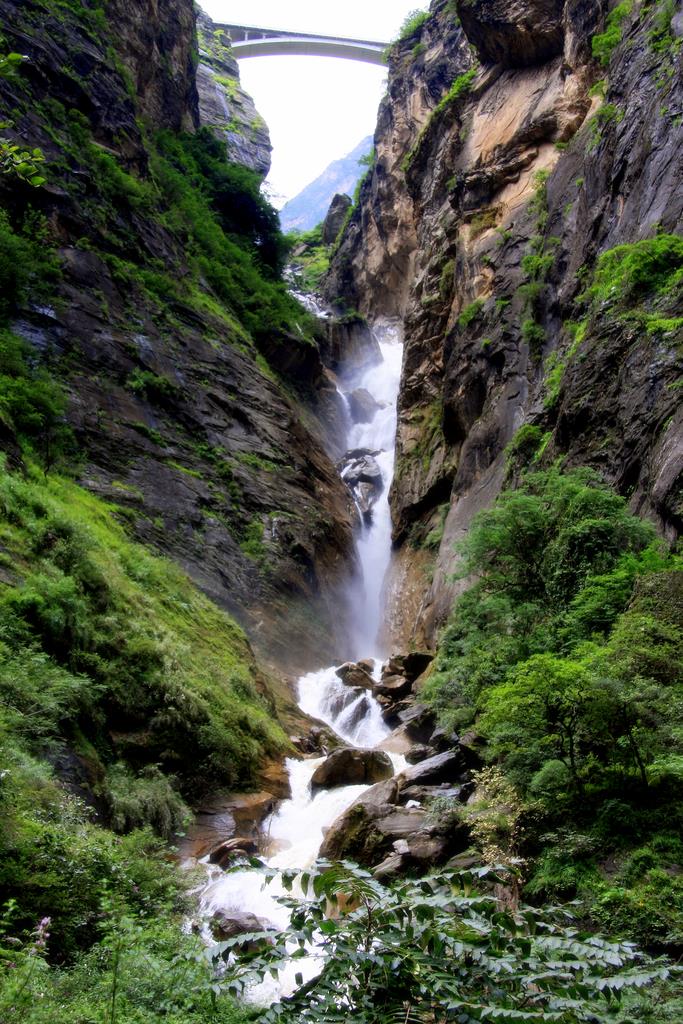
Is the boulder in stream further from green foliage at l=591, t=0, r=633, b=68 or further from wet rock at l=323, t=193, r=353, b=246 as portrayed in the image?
wet rock at l=323, t=193, r=353, b=246

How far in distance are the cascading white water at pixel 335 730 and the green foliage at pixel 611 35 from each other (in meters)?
19.6

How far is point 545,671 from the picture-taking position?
6.45 m

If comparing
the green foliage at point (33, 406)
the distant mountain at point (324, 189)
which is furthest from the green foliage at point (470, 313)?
the distant mountain at point (324, 189)

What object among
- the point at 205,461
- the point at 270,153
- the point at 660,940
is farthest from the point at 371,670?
the point at 270,153

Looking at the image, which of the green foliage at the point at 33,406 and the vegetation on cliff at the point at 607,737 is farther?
the green foliage at the point at 33,406

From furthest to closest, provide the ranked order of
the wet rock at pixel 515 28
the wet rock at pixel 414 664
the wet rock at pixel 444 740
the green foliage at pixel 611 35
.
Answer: the wet rock at pixel 515 28
the green foliage at pixel 611 35
the wet rock at pixel 414 664
the wet rock at pixel 444 740

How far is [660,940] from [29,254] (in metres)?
22.6

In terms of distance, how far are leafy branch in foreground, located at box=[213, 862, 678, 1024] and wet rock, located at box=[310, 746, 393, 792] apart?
36.9ft

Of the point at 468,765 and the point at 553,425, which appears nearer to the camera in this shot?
the point at 468,765

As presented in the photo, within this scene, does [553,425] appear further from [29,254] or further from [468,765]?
[29,254]

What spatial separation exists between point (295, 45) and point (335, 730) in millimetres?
84532

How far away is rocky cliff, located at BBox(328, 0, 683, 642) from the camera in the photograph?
1207cm

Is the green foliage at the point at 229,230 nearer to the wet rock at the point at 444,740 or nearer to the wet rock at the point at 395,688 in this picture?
the wet rock at the point at 395,688

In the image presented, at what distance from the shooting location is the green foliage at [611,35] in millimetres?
20094
